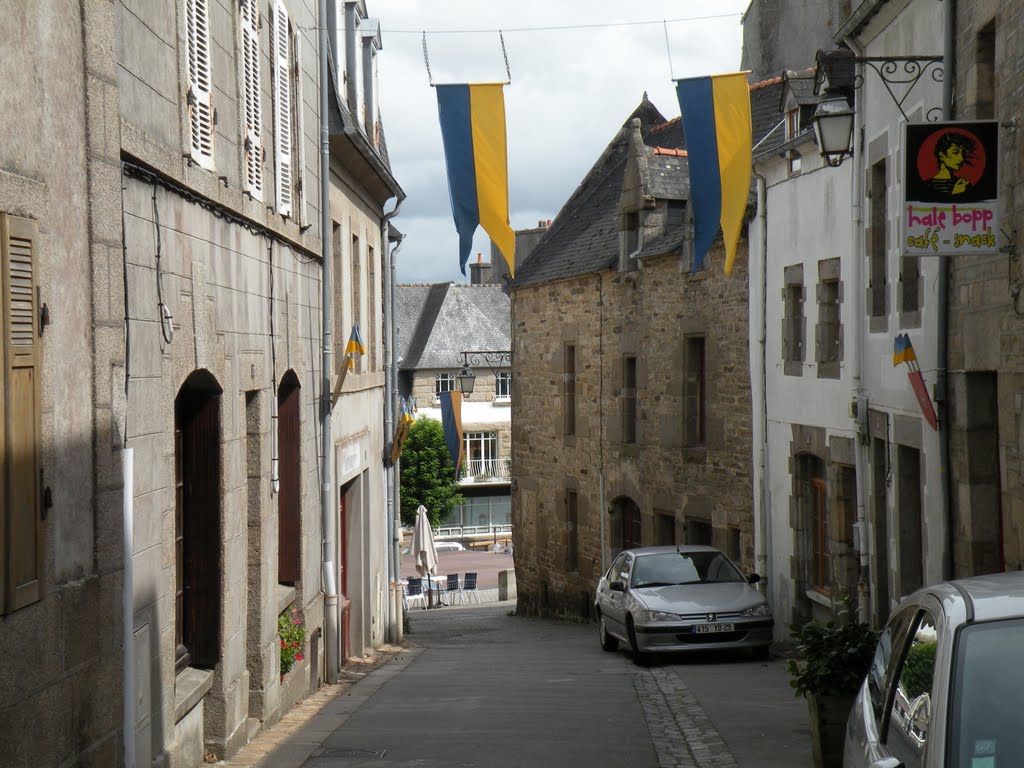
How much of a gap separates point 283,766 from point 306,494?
13.7ft

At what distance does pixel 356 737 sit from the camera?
32.2 feet

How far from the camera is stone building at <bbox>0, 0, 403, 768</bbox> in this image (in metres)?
5.50

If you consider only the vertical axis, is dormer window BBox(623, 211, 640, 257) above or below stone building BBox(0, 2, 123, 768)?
above

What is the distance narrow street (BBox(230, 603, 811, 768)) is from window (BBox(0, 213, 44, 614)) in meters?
3.80

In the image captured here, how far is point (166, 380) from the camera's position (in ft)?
25.0

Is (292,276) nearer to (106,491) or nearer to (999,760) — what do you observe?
(106,491)

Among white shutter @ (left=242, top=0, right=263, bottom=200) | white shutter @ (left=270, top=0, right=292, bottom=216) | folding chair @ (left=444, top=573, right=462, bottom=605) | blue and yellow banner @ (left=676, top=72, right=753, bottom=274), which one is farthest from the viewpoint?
folding chair @ (left=444, top=573, right=462, bottom=605)

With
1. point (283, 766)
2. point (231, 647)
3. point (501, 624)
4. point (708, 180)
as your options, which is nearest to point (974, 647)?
point (283, 766)

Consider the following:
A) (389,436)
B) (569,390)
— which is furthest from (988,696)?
(569,390)

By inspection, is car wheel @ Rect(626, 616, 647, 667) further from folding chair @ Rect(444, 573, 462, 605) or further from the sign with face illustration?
folding chair @ Rect(444, 573, 462, 605)

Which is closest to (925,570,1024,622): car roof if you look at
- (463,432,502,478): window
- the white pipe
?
the white pipe

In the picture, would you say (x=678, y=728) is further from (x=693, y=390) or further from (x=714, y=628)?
(x=693, y=390)

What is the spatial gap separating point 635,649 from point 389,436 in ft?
18.8

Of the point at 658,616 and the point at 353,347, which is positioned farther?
the point at 658,616
